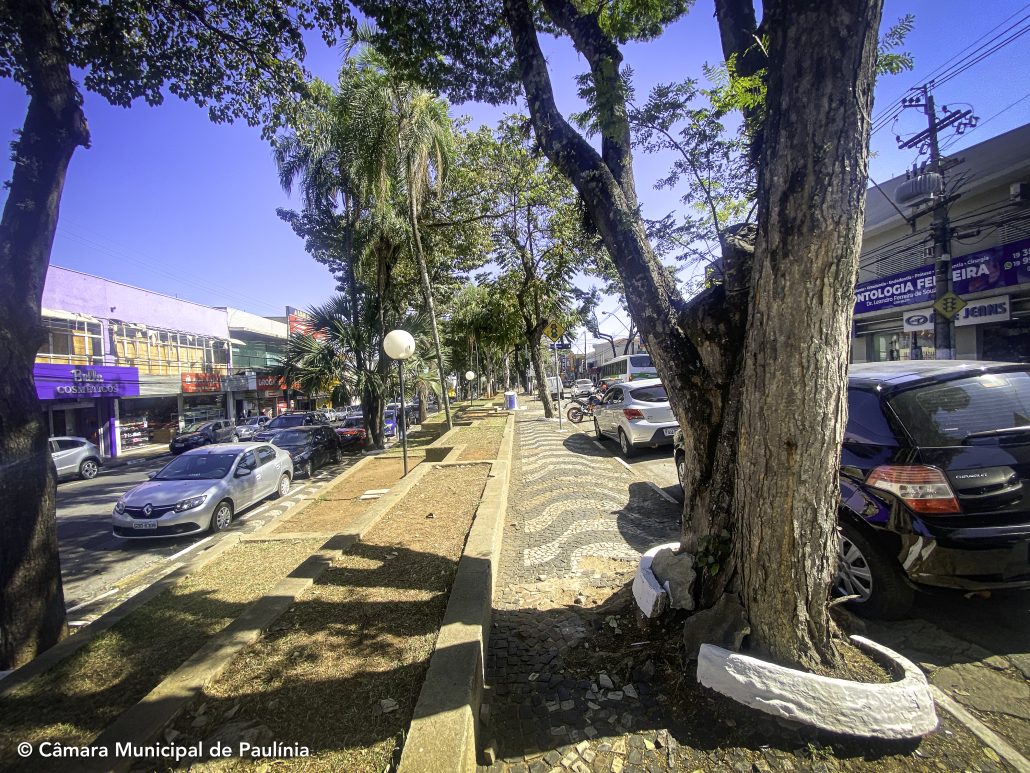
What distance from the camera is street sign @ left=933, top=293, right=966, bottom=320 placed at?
31.2 ft

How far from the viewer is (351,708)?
2229 millimetres

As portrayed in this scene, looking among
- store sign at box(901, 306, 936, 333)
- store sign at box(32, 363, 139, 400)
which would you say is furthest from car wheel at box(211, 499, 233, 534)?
store sign at box(901, 306, 936, 333)

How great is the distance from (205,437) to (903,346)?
90.2 ft

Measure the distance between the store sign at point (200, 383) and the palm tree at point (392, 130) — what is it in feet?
63.6

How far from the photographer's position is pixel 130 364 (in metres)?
22.0

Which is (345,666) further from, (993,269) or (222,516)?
(993,269)

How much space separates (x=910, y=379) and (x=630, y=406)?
621 centimetres

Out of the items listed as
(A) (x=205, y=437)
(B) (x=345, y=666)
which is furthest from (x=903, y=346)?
(A) (x=205, y=437)

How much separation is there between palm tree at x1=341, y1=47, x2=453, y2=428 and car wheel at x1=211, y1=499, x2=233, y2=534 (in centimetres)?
964

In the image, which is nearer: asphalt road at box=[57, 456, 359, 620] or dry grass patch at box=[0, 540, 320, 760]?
dry grass patch at box=[0, 540, 320, 760]

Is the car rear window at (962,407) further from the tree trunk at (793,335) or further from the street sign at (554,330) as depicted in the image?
the street sign at (554,330)

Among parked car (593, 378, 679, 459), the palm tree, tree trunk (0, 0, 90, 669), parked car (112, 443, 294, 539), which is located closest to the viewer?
tree trunk (0, 0, 90, 669)

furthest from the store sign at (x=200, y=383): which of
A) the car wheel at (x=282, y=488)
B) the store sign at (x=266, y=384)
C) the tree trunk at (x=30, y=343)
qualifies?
the tree trunk at (x=30, y=343)

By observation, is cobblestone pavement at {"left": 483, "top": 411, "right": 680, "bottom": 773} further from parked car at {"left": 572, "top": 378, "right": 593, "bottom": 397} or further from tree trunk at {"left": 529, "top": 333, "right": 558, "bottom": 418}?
parked car at {"left": 572, "top": 378, "right": 593, "bottom": 397}
